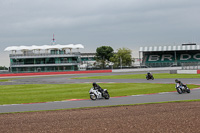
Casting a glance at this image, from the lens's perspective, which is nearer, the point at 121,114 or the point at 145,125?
the point at 145,125

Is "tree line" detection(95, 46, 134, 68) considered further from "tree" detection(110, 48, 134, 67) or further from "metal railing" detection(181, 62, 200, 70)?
"metal railing" detection(181, 62, 200, 70)

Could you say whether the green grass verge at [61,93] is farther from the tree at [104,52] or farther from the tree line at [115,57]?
the tree at [104,52]

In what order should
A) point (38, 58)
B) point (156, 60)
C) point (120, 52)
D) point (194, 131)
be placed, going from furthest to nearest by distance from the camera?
1. point (120, 52)
2. point (156, 60)
3. point (38, 58)
4. point (194, 131)

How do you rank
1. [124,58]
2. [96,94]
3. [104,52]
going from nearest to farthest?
[96,94], [124,58], [104,52]

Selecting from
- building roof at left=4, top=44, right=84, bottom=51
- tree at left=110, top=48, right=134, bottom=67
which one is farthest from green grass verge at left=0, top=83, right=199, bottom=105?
tree at left=110, top=48, right=134, bottom=67

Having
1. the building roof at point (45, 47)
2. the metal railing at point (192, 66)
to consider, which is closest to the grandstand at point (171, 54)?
the building roof at point (45, 47)

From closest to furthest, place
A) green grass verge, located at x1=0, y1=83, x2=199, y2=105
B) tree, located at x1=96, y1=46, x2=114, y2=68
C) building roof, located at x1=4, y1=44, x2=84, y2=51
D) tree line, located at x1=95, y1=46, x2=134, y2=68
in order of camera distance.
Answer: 1. green grass verge, located at x1=0, y1=83, x2=199, y2=105
2. building roof, located at x1=4, y1=44, x2=84, y2=51
3. tree line, located at x1=95, y1=46, x2=134, y2=68
4. tree, located at x1=96, y1=46, x2=114, y2=68

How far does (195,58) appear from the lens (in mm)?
89125

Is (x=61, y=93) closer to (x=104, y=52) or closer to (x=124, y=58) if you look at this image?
(x=124, y=58)

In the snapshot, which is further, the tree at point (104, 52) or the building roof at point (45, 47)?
the tree at point (104, 52)

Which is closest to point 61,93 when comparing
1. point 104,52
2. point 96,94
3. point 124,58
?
point 96,94

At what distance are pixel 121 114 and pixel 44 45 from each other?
80755mm

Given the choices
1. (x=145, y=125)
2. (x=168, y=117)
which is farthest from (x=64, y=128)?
(x=168, y=117)

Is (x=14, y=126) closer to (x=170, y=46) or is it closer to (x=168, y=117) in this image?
(x=168, y=117)
